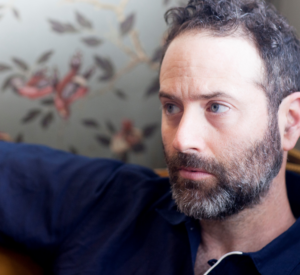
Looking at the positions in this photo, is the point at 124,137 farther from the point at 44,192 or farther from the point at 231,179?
the point at 231,179

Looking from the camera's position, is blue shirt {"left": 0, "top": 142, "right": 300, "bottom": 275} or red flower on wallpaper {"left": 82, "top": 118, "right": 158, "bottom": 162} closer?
blue shirt {"left": 0, "top": 142, "right": 300, "bottom": 275}

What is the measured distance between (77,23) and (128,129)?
551 millimetres

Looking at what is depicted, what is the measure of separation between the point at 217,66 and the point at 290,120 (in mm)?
239

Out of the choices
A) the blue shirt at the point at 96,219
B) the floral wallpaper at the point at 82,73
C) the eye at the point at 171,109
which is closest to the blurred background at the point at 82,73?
the floral wallpaper at the point at 82,73

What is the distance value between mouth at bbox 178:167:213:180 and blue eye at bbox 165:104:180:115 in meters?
0.15

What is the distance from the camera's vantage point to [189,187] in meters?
0.71

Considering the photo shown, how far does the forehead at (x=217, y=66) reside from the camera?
67cm

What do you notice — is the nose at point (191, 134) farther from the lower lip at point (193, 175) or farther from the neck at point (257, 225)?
the neck at point (257, 225)

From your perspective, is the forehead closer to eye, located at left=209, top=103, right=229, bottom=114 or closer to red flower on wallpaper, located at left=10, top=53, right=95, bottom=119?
eye, located at left=209, top=103, right=229, bottom=114

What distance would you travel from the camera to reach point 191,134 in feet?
2.22

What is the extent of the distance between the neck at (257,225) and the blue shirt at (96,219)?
0.14 feet

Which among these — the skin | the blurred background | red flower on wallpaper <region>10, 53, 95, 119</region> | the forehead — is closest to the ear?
the skin

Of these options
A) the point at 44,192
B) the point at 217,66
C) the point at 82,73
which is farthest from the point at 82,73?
the point at 217,66

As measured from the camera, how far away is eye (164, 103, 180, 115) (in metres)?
0.77
